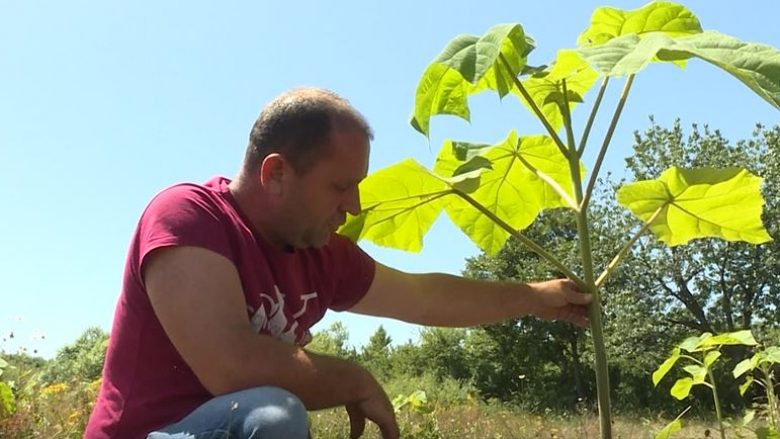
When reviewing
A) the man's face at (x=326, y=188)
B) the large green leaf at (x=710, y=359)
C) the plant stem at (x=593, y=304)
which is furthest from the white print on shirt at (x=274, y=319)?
the large green leaf at (x=710, y=359)

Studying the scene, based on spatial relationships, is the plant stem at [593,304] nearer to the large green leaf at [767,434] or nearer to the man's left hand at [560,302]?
the man's left hand at [560,302]

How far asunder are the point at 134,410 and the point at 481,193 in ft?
3.50

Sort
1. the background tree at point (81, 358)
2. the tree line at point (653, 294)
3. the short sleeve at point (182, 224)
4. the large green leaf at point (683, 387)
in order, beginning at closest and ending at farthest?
the short sleeve at point (182, 224), the large green leaf at point (683, 387), the background tree at point (81, 358), the tree line at point (653, 294)

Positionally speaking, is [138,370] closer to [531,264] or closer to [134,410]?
[134,410]

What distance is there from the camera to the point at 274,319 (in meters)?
1.71

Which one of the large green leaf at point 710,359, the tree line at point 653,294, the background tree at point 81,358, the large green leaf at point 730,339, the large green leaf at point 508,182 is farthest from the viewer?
the tree line at point 653,294

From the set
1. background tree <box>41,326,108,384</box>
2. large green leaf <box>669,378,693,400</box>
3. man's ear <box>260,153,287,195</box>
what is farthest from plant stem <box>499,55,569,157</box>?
background tree <box>41,326,108,384</box>

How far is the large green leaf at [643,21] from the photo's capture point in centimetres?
180

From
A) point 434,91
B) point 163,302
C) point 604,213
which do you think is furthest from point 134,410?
point 604,213

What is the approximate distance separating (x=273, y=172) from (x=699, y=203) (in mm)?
963

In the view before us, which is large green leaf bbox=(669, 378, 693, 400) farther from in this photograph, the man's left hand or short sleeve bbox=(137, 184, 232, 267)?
short sleeve bbox=(137, 184, 232, 267)

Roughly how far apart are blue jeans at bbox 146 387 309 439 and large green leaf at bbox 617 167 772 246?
0.88m

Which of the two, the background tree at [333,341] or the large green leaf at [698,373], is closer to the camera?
the large green leaf at [698,373]

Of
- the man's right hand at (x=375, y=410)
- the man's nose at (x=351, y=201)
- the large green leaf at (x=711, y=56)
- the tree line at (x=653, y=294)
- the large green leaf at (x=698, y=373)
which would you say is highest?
the large green leaf at (x=711, y=56)
